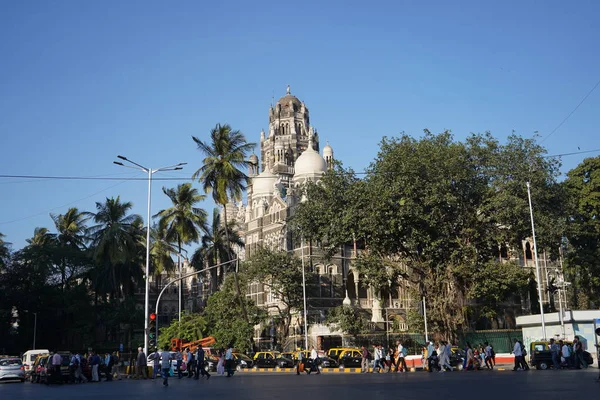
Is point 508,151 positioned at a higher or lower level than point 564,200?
higher

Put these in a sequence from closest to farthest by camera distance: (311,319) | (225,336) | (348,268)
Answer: (225,336) < (311,319) < (348,268)

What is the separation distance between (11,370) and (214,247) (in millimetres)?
33255

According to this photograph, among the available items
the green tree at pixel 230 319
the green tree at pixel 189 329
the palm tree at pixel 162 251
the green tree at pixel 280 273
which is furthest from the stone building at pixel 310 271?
the palm tree at pixel 162 251

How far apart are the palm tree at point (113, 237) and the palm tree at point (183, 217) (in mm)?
5443

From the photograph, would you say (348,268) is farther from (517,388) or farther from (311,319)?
(517,388)

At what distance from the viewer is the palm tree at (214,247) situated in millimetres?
65875

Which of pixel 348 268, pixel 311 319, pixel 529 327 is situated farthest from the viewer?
pixel 348 268

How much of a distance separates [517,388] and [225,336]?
38665 millimetres

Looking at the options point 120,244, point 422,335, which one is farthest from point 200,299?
point 422,335

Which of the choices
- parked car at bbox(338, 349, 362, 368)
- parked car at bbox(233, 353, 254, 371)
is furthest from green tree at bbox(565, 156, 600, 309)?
parked car at bbox(233, 353, 254, 371)

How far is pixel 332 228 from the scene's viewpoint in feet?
144

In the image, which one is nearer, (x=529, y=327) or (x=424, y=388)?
(x=424, y=388)

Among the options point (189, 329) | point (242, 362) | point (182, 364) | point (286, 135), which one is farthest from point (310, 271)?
point (286, 135)

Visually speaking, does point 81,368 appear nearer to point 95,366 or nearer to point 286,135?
point 95,366
